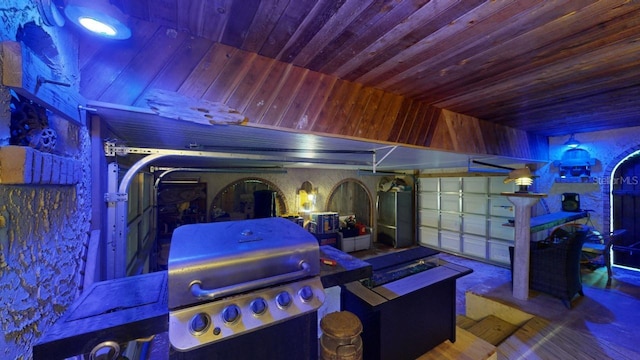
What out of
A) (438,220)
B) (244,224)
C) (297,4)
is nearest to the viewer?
(297,4)

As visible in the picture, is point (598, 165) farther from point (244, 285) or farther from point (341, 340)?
point (244, 285)

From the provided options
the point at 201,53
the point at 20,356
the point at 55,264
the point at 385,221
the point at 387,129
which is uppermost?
the point at 201,53

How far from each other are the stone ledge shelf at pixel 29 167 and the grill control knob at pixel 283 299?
2.93 ft

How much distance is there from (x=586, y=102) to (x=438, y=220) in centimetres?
508

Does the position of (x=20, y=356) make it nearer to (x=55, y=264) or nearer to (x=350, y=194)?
(x=55, y=264)

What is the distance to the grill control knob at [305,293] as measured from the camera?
1080 millimetres

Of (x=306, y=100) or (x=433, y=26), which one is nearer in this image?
(x=433, y=26)

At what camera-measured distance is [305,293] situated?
3.58ft

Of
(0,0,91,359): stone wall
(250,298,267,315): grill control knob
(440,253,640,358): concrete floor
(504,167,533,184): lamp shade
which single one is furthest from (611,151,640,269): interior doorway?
(0,0,91,359): stone wall

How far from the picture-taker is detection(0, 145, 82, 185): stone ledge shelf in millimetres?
584

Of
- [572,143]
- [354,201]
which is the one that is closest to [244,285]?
[572,143]

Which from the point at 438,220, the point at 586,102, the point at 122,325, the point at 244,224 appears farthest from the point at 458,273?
the point at 438,220

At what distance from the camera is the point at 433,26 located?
1174 millimetres

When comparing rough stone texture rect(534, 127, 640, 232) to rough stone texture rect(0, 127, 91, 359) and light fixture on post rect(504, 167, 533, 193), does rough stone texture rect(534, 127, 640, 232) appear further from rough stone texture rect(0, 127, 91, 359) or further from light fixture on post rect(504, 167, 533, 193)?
rough stone texture rect(0, 127, 91, 359)
